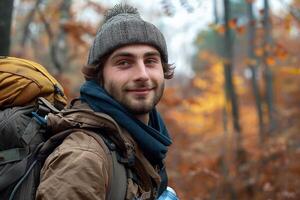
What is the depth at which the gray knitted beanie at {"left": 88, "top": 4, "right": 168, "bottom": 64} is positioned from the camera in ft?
8.05

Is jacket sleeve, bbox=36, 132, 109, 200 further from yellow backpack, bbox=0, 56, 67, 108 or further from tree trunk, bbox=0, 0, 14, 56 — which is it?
tree trunk, bbox=0, 0, 14, 56

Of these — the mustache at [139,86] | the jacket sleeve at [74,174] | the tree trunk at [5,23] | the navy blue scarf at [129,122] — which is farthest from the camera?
the tree trunk at [5,23]

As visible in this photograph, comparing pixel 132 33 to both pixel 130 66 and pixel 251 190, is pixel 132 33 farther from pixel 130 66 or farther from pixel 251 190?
pixel 251 190

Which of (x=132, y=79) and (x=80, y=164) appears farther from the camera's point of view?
(x=132, y=79)

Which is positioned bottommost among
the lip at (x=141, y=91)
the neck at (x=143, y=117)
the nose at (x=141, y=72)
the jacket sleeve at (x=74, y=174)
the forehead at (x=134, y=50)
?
the jacket sleeve at (x=74, y=174)

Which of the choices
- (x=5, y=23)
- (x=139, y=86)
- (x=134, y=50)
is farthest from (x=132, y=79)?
(x=5, y=23)

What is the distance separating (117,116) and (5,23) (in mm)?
2209

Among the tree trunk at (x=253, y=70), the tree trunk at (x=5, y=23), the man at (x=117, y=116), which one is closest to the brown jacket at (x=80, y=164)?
the man at (x=117, y=116)

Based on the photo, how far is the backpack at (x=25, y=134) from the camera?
2047 mm

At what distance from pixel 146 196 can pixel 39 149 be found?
0.60 m

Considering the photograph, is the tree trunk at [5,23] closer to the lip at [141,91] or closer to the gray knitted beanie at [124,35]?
the gray knitted beanie at [124,35]

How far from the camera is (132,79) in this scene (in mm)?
2406

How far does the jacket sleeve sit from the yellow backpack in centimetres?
56

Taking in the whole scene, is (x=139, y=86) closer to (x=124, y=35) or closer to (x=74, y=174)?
(x=124, y=35)
